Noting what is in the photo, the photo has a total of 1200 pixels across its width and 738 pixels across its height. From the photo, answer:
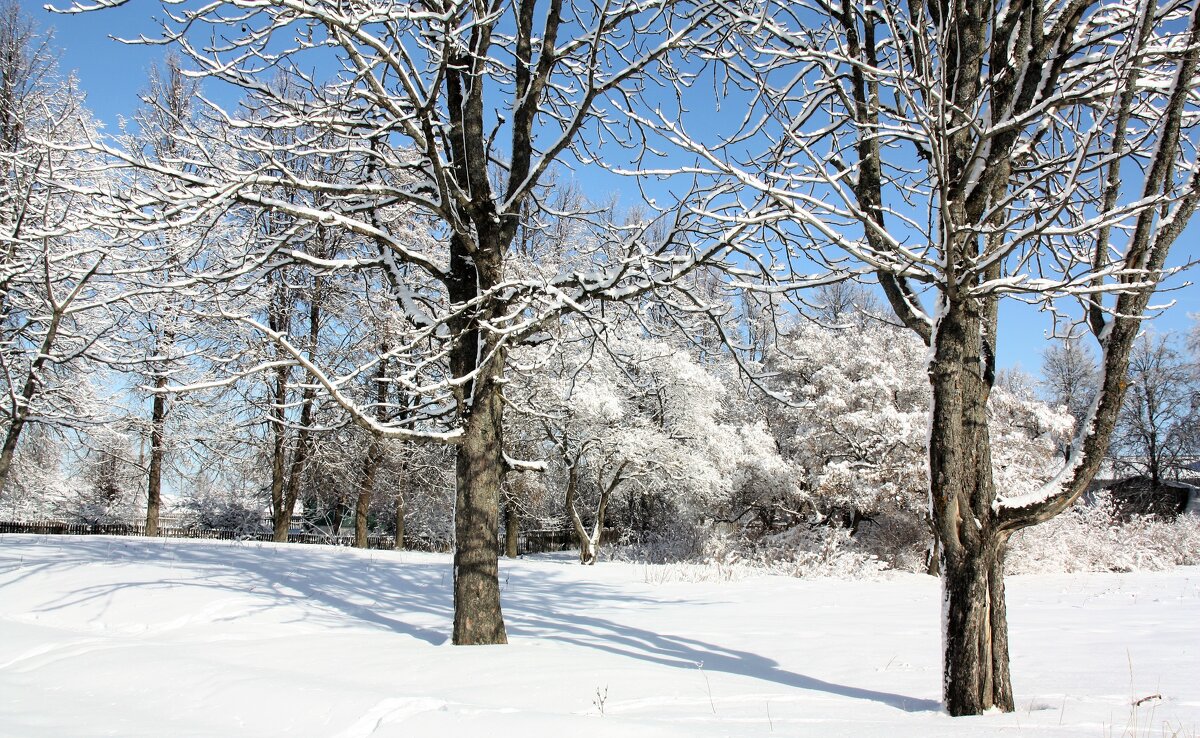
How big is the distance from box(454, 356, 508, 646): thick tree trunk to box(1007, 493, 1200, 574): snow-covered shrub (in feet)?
44.4

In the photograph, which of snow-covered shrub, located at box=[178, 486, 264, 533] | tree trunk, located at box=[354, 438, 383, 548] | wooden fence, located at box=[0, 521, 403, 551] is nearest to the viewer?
tree trunk, located at box=[354, 438, 383, 548]

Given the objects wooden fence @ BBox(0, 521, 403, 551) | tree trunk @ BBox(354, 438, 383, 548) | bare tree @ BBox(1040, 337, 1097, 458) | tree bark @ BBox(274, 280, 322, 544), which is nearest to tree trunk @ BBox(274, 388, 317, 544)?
tree bark @ BBox(274, 280, 322, 544)

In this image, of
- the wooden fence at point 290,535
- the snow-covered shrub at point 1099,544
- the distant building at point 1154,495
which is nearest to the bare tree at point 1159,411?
the distant building at point 1154,495

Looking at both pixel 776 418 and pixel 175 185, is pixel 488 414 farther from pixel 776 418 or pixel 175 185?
pixel 776 418

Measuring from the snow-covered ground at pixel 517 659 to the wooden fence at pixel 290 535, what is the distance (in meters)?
8.55

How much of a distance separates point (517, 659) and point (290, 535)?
2070 cm

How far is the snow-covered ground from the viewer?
3.16 meters

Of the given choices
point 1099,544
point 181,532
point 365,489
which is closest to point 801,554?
point 1099,544

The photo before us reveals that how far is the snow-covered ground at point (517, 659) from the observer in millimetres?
3164

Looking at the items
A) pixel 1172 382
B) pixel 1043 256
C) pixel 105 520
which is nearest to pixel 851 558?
pixel 1043 256

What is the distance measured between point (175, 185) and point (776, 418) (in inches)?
727

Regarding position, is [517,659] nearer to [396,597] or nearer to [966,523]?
[966,523]

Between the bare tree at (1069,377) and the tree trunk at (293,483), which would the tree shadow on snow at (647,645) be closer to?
the tree trunk at (293,483)

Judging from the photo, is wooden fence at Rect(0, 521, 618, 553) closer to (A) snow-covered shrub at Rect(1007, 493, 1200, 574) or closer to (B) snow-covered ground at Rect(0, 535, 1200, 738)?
(B) snow-covered ground at Rect(0, 535, 1200, 738)
